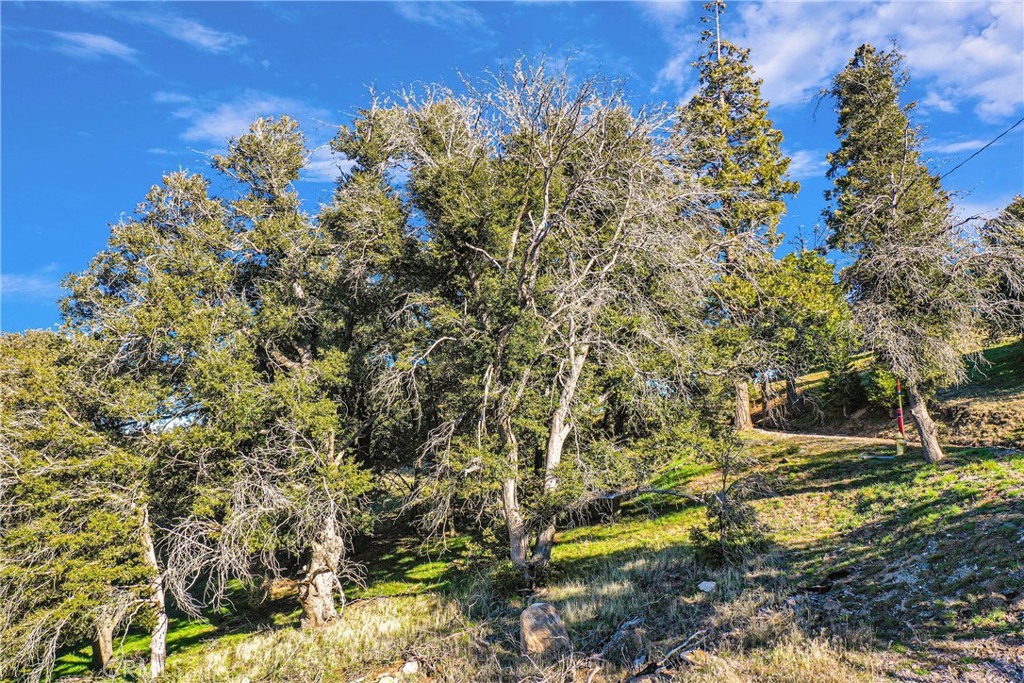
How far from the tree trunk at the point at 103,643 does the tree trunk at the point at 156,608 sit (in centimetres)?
82

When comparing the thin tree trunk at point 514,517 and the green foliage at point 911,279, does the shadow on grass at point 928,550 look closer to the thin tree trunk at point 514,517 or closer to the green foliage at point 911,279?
the green foliage at point 911,279

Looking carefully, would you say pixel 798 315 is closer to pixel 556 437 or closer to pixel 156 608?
pixel 556 437

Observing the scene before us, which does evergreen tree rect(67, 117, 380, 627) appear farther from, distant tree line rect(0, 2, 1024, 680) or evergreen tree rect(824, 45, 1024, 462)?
evergreen tree rect(824, 45, 1024, 462)

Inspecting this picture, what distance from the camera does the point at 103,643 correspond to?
13742 millimetres

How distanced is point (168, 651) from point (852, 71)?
1334 inches

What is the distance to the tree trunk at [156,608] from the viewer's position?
1198 centimetres

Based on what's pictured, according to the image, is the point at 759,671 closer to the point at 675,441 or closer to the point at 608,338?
the point at 675,441

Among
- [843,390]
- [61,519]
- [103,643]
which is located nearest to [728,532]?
[843,390]

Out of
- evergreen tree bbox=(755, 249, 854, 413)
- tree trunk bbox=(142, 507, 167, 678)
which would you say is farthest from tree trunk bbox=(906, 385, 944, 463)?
tree trunk bbox=(142, 507, 167, 678)

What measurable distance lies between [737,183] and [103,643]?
24635 millimetres

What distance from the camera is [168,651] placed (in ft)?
47.3

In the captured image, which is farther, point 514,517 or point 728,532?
point 514,517

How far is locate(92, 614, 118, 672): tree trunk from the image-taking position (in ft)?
37.1

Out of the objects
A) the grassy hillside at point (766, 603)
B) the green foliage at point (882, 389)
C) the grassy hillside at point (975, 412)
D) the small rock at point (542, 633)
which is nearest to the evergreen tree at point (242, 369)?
the grassy hillside at point (766, 603)
